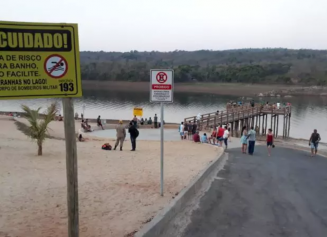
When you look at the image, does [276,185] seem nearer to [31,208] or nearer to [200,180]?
[200,180]

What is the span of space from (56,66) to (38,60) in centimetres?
19

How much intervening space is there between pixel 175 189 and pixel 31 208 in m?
2.91

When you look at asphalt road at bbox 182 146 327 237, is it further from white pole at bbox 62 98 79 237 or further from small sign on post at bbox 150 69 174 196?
small sign on post at bbox 150 69 174 196

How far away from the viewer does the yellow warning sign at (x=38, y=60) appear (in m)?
4.21

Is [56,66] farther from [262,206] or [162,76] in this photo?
[262,206]

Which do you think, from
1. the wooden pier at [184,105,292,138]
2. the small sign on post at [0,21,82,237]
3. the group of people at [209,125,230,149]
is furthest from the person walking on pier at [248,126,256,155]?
the small sign on post at [0,21,82,237]

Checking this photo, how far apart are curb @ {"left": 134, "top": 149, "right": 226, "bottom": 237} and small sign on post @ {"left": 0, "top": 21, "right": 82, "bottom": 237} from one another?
→ 1.92 metres

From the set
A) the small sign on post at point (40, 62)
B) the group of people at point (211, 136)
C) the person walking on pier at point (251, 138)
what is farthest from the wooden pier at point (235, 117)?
the small sign on post at point (40, 62)

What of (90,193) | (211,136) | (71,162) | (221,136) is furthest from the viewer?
(211,136)

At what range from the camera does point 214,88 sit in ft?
358

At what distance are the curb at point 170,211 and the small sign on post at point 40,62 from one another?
1.92 metres

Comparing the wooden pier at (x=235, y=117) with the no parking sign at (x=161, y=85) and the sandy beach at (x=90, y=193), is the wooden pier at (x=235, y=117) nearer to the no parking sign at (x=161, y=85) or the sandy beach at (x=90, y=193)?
the sandy beach at (x=90, y=193)

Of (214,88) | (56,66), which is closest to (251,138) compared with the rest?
(56,66)

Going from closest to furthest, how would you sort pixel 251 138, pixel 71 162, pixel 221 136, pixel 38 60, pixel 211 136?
pixel 38 60 < pixel 71 162 < pixel 251 138 < pixel 221 136 < pixel 211 136
